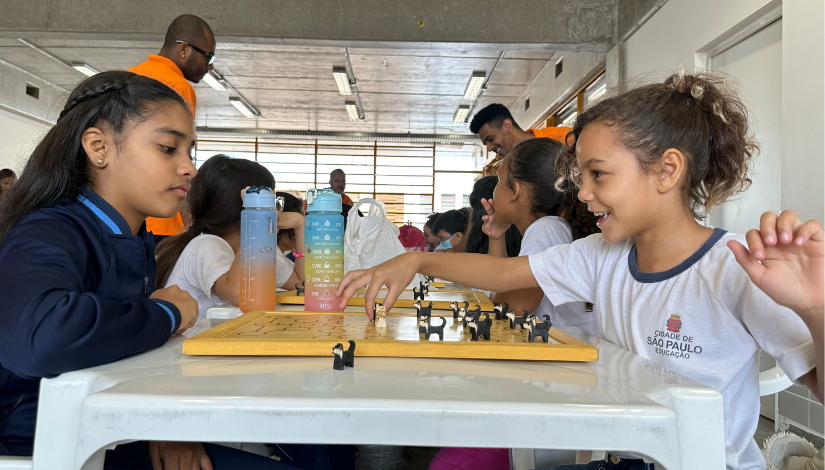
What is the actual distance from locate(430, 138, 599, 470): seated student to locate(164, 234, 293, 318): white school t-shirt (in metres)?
0.70

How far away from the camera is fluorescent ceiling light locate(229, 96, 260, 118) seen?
31.7ft

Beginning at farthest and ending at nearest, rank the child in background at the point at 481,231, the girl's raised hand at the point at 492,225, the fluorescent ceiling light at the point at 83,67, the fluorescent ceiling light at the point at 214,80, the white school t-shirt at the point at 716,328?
the fluorescent ceiling light at the point at 214,80
the fluorescent ceiling light at the point at 83,67
the child in background at the point at 481,231
the girl's raised hand at the point at 492,225
the white school t-shirt at the point at 716,328

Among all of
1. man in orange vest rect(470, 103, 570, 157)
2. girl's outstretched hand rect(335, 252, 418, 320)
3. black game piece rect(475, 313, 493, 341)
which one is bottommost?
black game piece rect(475, 313, 493, 341)

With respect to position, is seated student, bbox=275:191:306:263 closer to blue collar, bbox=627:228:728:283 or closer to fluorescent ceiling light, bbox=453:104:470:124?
blue collar, bbox=627:228:728:283

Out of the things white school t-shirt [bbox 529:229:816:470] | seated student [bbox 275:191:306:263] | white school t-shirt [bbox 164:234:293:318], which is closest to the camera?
white school t-shirt [bbox 529:229:816:470]

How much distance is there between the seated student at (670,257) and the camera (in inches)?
36.0

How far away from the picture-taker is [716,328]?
93cm

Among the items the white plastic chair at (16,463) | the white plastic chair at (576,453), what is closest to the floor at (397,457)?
the white plastic chair at (576,453)

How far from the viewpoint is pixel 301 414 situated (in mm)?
557

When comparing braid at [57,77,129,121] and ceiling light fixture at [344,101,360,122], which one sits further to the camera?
ceiling light fixture at [344,101,360,122]

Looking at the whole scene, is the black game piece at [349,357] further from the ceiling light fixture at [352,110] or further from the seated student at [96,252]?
the ceiling light fixture at [352,110]

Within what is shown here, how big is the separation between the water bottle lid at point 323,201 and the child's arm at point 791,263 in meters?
0.75

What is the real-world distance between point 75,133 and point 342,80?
758cm

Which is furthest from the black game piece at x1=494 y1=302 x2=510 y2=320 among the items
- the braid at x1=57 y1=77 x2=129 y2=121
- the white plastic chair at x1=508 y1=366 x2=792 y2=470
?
the braid at x1=57 y1=77 x2=129 y2=121
